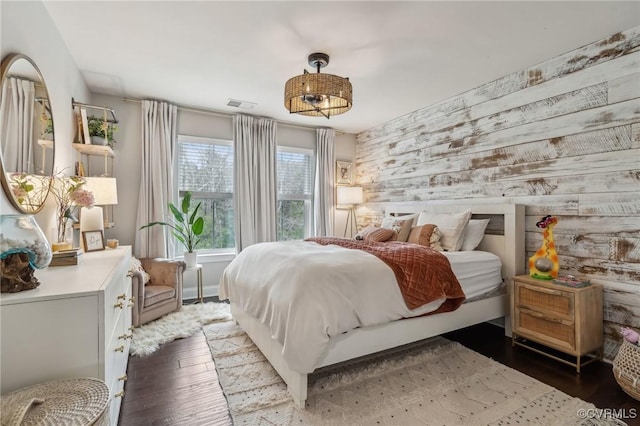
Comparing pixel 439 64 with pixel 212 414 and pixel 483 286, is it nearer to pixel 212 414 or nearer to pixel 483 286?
pixel 483 286

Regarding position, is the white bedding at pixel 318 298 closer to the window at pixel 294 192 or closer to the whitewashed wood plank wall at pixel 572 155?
the whitewashed wood plank wall at pixel 572 155

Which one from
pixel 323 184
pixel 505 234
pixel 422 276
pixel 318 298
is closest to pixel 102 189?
pixel 318 298

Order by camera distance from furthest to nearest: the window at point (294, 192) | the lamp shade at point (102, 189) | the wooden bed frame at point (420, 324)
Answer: the window at point (294, 192) < the lamp shade at point (102, 189) < the wooden bed frame at point (420, 324)

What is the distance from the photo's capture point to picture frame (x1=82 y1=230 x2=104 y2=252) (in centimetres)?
236

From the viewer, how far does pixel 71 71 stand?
2660 mm

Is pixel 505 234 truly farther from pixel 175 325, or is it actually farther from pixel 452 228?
pixel 175 325

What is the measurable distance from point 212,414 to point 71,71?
10.0 feet

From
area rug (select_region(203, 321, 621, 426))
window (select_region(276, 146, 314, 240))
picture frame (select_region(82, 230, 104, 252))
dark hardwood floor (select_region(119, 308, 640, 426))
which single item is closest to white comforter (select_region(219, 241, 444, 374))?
area rug (select_region(203, 321, 621, 426))

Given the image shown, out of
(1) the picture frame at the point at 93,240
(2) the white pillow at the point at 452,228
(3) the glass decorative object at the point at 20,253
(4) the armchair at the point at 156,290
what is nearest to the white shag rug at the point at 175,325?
(4) the armchair at the point at 156,290

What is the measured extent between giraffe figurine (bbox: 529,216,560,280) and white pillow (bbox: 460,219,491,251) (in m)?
0.54

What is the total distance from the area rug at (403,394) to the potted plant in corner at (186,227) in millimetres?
1515

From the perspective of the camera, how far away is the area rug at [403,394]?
1.66 m

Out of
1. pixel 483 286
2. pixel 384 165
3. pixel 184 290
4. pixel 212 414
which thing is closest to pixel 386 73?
pixel 384 165

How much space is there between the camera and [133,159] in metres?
3.70
